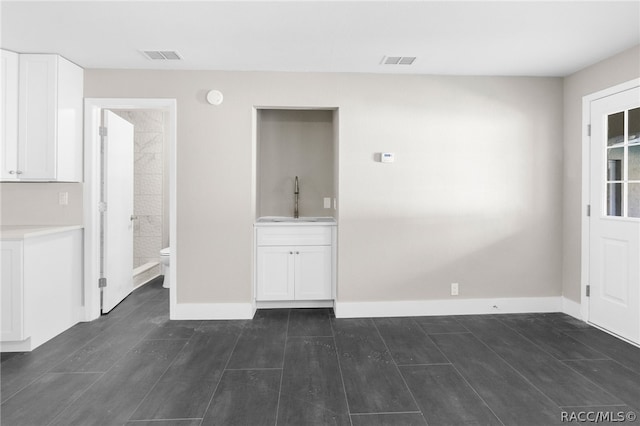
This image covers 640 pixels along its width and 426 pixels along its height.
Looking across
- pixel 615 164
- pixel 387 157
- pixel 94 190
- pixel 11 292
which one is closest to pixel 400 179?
pixel 387 157

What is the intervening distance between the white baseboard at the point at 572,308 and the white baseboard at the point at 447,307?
0.13ft

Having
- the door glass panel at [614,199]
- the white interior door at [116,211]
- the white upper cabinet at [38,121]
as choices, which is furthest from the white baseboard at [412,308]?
the white upper cabinet at [38,121]

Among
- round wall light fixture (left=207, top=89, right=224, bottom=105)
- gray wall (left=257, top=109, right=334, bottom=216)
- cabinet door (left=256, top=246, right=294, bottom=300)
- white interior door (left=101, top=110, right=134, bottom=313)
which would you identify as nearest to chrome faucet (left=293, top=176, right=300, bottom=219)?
gray wall (left=257, top=109, right=334, bottom=216)

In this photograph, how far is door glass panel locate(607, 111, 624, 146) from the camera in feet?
Result: 10.1

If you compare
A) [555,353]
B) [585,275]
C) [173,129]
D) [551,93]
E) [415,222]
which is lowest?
[555,353]

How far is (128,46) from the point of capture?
9.53 feet

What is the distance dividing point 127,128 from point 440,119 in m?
3.36

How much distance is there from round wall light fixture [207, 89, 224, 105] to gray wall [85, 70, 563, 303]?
0.06m

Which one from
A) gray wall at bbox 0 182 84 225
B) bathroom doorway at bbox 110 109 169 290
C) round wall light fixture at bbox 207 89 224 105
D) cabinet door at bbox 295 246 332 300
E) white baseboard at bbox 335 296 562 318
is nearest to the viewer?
gray wall at bbox 0 182 84 225

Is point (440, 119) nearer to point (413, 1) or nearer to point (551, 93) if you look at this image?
point (551, 93)

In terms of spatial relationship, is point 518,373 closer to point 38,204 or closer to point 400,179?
point 400,179

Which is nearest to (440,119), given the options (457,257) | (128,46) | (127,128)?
(457,257)

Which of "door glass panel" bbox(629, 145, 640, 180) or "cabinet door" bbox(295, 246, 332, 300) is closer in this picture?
"door glass panel" bbox(629, 145, 640, 180)

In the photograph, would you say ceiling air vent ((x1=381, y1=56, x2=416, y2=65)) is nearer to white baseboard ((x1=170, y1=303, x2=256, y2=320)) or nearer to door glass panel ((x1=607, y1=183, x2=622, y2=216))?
door glass panel ((x1=607, y1=183, x2=622, y2=216))
